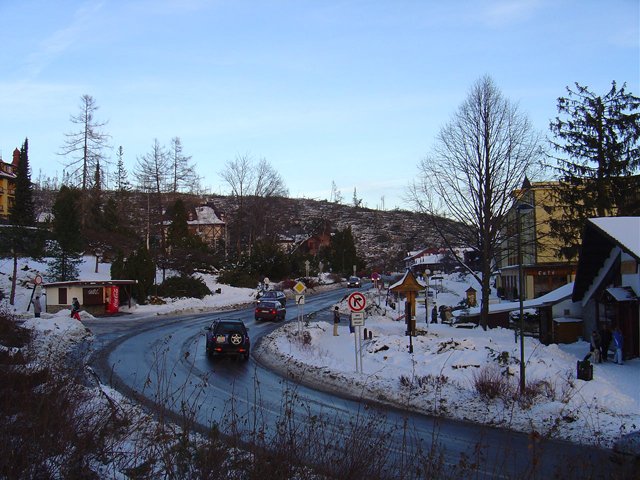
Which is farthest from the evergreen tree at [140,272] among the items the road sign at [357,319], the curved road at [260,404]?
the road sign at [357,319]

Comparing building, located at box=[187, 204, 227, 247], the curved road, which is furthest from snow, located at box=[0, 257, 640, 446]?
building, located at box=[187, 204, 227, 247]

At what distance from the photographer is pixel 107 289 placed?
116ft

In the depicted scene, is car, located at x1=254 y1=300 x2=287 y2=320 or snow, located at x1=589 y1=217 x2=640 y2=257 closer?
snow, located at x1=589 y1=217 x2=640 y2=257

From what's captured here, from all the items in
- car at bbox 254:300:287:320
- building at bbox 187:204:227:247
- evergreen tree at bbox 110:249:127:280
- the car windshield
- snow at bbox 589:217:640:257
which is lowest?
car at bbox 254:300:287:320

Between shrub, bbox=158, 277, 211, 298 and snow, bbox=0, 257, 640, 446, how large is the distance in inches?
710

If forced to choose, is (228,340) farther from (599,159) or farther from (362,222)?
(362,222)

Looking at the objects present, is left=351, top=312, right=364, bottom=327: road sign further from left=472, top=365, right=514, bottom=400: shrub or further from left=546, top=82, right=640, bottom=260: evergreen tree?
left=546, top=82, right=640, bottom=260: evergreen tree

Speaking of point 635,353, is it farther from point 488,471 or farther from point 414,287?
point 488,471

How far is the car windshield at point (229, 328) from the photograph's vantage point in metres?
19.1

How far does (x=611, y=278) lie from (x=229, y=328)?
1530 centimetres

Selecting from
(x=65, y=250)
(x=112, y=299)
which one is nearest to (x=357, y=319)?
(x=112, y=299)

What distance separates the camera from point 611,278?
19047mm

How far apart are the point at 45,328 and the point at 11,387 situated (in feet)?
58.7

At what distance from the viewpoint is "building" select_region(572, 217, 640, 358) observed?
16.7m
